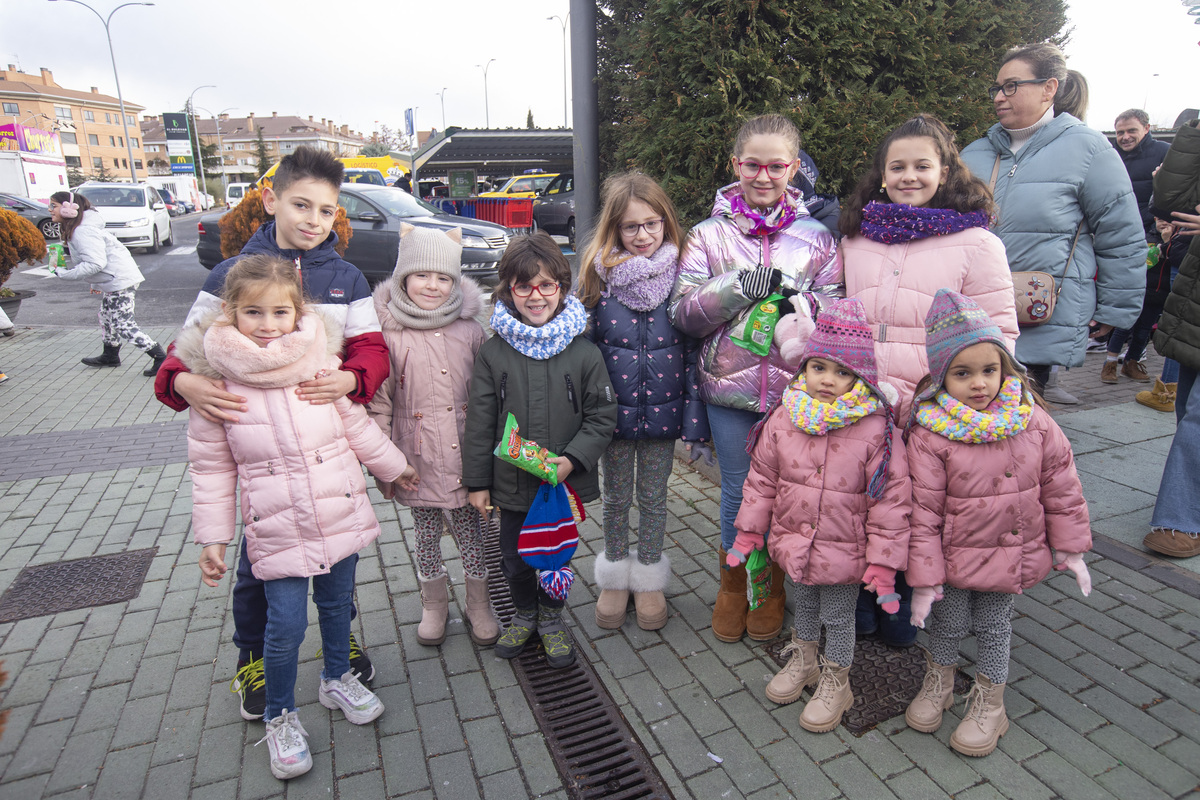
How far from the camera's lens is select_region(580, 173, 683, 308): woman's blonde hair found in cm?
289

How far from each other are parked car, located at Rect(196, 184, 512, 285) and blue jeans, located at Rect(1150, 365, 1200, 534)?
9756mm

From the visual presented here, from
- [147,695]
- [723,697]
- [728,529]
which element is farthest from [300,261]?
[723,697]

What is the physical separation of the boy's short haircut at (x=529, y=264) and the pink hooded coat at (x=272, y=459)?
29.5 inches

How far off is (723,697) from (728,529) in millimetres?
712

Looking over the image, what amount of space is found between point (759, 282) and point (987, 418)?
904mm

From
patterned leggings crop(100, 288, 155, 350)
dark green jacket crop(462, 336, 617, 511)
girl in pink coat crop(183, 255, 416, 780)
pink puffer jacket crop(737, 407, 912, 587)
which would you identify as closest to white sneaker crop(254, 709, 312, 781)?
girl in pink coat crop(183, 255, 416, 780)

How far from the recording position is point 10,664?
301cm

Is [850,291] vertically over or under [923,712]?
over

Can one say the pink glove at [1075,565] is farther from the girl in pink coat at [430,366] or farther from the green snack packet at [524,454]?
the girl in pink coat at [430,366]

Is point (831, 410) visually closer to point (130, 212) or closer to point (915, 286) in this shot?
point (915, 286)

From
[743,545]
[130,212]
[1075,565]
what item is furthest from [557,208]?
[1075,565]

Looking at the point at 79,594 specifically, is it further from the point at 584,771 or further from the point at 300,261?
the point at 584,771

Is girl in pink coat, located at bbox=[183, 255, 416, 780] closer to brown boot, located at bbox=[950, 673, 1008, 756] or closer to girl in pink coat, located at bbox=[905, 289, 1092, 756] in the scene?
girl in pink coat, located at bbox=[905, 289, 1092, 756]

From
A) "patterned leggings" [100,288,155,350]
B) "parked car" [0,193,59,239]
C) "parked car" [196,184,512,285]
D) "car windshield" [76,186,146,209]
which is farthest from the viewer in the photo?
"parked car" [0,193,59,239]
